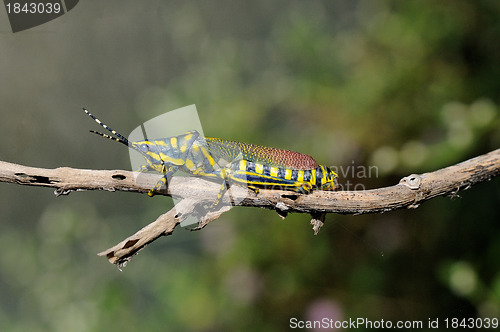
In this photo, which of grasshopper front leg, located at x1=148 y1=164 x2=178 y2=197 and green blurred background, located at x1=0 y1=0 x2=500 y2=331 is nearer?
grasshopper front leg, located at x1=148 y1=164 x2=178 y2=197

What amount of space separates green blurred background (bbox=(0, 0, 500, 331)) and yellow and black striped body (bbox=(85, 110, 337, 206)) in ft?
2.03

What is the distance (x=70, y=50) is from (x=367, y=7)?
145 cm

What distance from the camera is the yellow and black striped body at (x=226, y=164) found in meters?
0.75

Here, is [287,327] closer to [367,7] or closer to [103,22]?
[367,7]

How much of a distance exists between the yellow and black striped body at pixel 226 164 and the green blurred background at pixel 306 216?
62cm

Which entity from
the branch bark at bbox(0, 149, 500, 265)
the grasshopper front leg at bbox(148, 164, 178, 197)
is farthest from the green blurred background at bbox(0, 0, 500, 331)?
the grasshopper front leg at bbox(148, 164, 178, 197)

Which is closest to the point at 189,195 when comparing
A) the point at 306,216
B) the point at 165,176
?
the point at 165,176

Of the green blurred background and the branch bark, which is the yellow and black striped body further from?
the green blurred background

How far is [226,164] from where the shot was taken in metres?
0.77

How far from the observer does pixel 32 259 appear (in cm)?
177

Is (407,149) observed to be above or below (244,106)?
below

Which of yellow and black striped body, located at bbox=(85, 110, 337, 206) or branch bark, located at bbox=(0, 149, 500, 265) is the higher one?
yellow and black striped body, located at bbox=(85, 110, 337, 206)

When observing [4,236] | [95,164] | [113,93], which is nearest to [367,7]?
[113,93]

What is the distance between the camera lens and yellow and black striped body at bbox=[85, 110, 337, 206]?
750 mm
